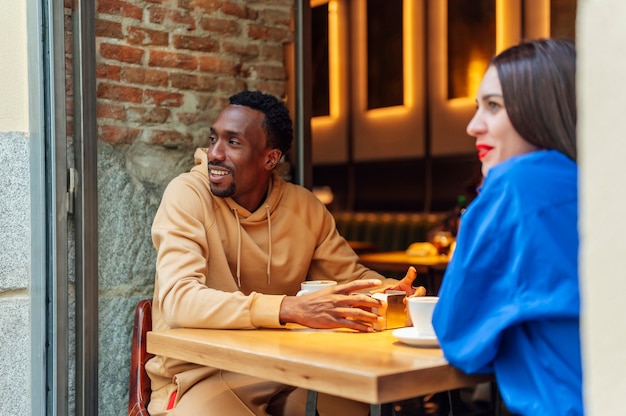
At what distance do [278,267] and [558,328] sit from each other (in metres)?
1.40

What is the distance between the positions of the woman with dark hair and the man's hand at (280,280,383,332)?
1.40ft

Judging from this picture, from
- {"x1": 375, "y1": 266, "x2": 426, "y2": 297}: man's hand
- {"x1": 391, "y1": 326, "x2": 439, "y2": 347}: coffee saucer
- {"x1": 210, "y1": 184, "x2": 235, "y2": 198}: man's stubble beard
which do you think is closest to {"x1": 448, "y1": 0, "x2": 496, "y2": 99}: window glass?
{"x1": 210, "y1": 184, "x2": 235, "y2": 198}: man's stubble beard

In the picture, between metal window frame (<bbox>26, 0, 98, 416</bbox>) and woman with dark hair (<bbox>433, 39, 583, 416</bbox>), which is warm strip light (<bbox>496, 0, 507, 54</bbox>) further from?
woman with dark hair (<bbox>433, 39, 583, 416</bbox>)

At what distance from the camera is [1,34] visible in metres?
2.77

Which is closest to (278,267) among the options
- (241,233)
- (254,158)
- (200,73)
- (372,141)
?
(241,233)

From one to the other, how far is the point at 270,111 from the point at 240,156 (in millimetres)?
230

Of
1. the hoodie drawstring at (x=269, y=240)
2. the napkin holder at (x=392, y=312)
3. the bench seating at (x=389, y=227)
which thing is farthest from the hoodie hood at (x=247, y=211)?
the bench seating at (x=389, y=227)

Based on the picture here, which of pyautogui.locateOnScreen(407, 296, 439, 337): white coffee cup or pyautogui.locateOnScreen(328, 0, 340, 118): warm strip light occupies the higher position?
pyautogui.locateOnScreen(328, 0, 340, 118): warm strip light

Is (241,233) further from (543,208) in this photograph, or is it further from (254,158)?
(543,208)

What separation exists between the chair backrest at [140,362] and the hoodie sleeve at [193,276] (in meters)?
0.35

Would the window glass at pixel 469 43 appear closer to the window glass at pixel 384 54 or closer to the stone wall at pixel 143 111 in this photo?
the window glass at pixel 384 54

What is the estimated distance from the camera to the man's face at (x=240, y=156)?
2.72 metres

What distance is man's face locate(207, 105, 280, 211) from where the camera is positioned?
107 inches

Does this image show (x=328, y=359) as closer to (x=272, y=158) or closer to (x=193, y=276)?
(x=193, y=276)
